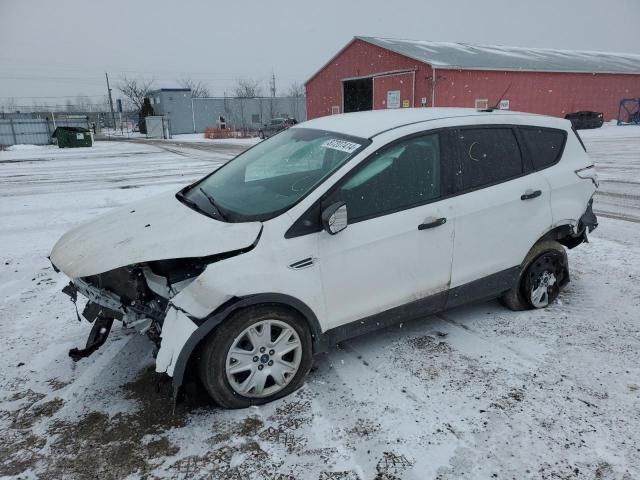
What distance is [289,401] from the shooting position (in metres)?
2.94

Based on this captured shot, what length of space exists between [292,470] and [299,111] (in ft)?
184

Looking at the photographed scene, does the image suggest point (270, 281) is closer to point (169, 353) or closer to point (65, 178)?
point (169, 353)

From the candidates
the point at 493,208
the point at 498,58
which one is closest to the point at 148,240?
the point at 493,208

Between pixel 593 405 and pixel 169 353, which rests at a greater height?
pixel 169 353

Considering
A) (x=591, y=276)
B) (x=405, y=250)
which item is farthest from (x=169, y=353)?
(x=591, y=276)

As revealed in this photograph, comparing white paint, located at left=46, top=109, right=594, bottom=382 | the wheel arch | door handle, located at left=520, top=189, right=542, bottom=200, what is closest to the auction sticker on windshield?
white paint, located at left=46, top=109, right=594, bottom=382

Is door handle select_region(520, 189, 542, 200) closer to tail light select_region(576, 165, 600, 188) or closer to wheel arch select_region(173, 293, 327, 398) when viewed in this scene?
tail light select_region(576, 165, 600, 188)

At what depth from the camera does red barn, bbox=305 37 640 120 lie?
82.6 feet

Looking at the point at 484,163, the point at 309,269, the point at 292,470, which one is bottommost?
the point at 292,470

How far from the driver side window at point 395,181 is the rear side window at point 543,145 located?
1004 millimetres

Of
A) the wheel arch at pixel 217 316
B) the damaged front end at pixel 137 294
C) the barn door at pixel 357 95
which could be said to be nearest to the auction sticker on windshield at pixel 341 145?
the wheel arch at pixel 217 316

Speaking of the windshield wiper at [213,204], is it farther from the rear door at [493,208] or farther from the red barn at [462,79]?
the red barn at [462,79]

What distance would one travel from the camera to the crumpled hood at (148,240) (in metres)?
2.69

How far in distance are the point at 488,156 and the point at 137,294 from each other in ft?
9.15
